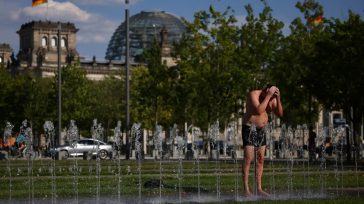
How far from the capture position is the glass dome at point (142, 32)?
583 ft

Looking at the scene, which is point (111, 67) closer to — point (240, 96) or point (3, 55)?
point (3, 55)

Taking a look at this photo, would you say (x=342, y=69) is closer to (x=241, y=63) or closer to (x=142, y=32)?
(x=241, y=63)

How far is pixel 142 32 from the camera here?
7003 inches

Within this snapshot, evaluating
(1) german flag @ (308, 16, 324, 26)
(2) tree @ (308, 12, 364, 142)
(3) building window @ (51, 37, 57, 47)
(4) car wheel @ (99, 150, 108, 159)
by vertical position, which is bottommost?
(4) car wheel @ (99, 150, 108, 159)

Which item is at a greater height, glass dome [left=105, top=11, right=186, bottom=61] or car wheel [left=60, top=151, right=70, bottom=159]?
glass dome [left=105, top=11, right=186, bottom=61]

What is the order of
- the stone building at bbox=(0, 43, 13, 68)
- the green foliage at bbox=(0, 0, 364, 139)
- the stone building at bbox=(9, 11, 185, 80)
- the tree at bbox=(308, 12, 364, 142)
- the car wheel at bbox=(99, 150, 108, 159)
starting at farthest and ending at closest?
the stone building at bbox=(0, 43, 13, 68) < the stone building at bbox=(9, 11, 185, 80) < the car wheel at bbox=(99, 150, 108, 159) < the green foliage at bbox=(0, 0, 364, 139) < the tree at bbox=(308, 12, 364, 142)

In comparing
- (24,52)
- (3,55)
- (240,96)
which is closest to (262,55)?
(240,96)

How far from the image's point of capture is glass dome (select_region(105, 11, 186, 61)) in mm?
177750

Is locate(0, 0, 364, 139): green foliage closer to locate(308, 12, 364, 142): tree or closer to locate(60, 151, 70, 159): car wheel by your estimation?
locate(308, 12, 364, 142): tree

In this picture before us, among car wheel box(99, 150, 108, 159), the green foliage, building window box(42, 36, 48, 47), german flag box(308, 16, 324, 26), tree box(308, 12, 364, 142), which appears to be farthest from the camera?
building window box(42, 36, 48, 47)

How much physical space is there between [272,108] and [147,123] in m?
68.3

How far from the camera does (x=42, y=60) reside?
165m

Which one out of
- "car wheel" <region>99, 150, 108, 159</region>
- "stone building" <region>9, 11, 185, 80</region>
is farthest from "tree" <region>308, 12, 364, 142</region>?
"stone building" <region>9, 11, 185, 80</region>

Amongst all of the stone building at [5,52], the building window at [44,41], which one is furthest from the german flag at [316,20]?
the stone building at [5,52]
